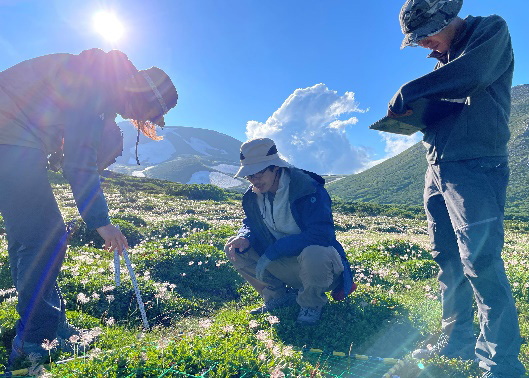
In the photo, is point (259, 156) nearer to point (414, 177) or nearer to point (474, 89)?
point (474, 89)

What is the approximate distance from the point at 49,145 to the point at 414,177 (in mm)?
142818

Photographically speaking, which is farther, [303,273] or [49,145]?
[303,273]

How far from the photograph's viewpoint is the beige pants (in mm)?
5621

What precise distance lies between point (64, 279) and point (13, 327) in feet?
6.76

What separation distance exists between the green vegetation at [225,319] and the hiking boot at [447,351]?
6.4 inches

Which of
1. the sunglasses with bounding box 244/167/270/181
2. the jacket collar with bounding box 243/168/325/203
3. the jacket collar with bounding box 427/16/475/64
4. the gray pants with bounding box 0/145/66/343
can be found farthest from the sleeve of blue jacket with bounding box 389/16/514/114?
the gray pants with bounding box 0/145/66/343

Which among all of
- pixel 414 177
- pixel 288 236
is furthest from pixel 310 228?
A: pixel 414 177

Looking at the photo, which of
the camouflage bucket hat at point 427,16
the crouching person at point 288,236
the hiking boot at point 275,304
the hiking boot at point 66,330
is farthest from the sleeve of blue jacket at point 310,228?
the hiking boot at point 66,330

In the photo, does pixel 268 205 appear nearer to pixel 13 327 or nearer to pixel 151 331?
pixel 151 331

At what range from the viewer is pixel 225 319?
21.5 ft

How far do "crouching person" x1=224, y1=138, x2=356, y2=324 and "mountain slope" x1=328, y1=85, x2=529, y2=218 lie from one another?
8270 centimetres

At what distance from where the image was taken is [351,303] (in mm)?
6570

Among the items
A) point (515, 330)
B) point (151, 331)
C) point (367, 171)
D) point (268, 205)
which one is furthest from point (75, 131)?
point (367, 171)

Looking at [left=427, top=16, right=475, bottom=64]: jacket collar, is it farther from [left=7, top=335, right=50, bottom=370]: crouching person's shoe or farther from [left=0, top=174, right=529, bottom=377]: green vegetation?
[left=7, top=335, right=50, bottom=370]: crouching person's shoe
